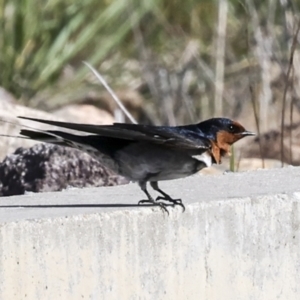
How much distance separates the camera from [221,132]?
395 centimetres

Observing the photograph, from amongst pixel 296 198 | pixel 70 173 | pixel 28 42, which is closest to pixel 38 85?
pixel 28 42

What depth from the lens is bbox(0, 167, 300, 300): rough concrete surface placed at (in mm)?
3080

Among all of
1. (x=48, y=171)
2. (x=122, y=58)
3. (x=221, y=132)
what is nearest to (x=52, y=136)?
(x=221, y=132)

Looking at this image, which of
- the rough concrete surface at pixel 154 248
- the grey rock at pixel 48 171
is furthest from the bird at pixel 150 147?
the grey rock at pixel 48 171

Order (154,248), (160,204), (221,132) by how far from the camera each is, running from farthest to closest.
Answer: (221,132), (160,204), (154,248)

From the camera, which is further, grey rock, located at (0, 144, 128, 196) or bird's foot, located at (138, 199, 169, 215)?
grey rock, located at (0, 144, 128, 196)

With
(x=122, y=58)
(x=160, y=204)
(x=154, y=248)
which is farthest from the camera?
(x=122, y=58)

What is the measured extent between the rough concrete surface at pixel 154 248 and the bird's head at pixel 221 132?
9.4 inches

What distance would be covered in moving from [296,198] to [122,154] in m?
0.72

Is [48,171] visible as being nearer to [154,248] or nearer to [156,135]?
[156,135]

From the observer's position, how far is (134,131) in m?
3.77

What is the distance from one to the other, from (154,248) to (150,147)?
0.65m

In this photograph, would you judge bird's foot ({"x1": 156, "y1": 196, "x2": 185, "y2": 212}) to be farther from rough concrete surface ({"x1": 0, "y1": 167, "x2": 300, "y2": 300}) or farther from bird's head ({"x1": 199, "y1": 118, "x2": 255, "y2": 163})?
bird's head ({"x1": 199, "y1": 118, "x2": 255, "y2": 163})

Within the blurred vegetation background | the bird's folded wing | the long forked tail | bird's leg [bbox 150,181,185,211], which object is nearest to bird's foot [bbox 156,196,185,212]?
bird's leg [bbox 150,181,185,211]
